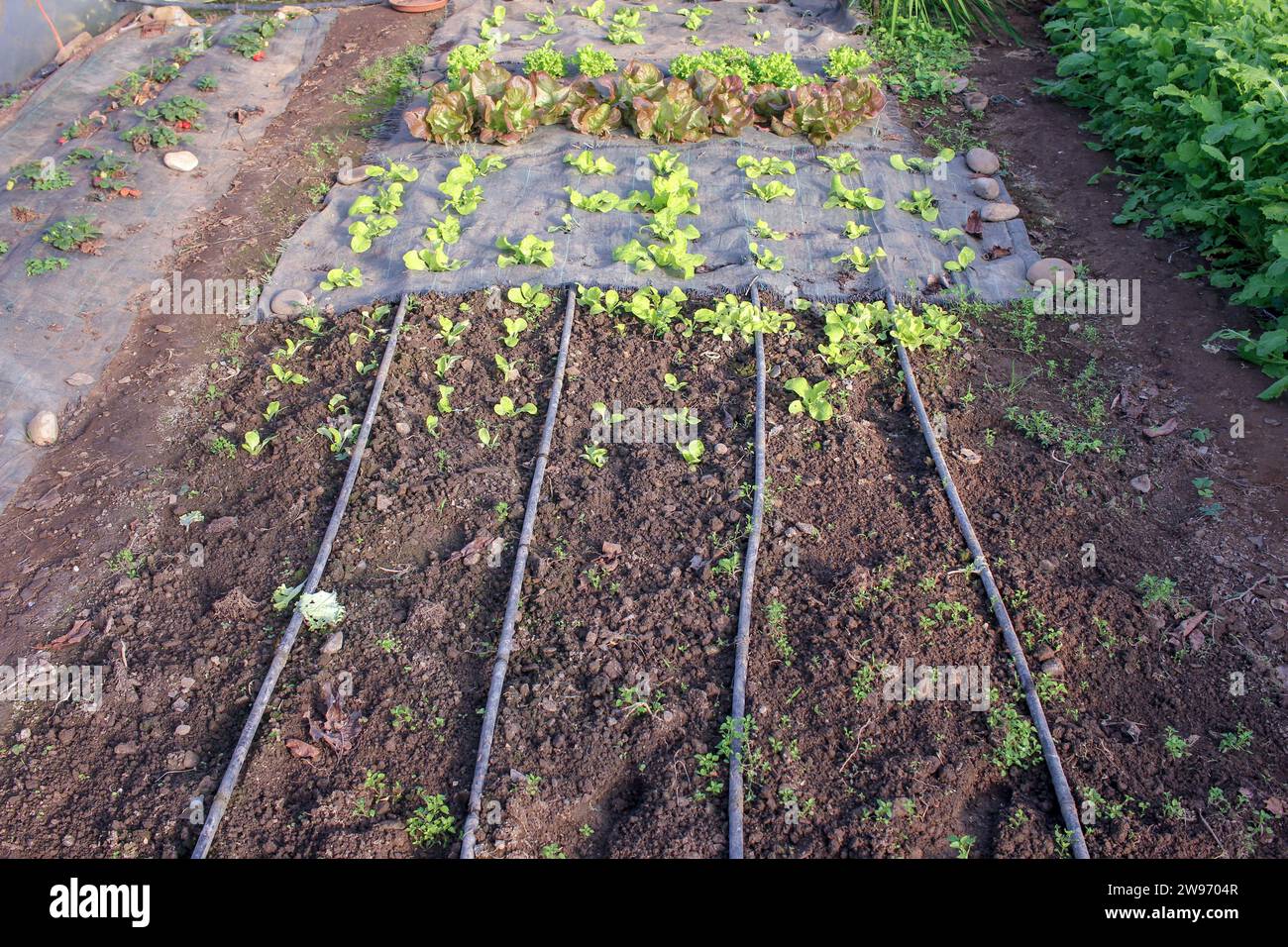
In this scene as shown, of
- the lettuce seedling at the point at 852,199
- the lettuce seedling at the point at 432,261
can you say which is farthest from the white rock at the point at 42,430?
the lettuce seedling at the point at 852,199

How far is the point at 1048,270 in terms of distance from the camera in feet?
18.8

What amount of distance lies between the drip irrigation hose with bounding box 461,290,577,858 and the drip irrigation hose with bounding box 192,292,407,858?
87 cm

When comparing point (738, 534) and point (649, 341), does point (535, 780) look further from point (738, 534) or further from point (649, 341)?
point (649, 341)

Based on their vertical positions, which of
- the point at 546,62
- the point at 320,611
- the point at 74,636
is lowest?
the point at 74,636

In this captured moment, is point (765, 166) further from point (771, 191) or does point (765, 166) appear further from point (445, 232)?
point (445, 232)

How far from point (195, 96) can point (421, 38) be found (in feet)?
7.02

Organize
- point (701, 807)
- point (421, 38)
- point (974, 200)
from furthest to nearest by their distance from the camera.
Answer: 1. point (421, 38)
2. point (974, 200)
3. point (701, 807)

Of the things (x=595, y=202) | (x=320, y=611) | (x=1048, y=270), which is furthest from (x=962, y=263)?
(x=320, y=611)

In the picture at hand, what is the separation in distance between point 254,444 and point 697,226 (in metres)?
3.10

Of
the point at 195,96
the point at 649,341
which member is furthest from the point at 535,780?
the point at 195,96

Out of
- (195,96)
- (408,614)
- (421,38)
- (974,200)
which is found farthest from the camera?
(421,38)

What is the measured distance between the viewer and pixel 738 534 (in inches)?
170

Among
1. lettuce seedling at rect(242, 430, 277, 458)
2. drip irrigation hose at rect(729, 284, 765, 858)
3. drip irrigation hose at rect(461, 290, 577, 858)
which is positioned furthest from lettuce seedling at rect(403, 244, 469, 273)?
drip irrigation hose at rect(729, 284, 765, 858)

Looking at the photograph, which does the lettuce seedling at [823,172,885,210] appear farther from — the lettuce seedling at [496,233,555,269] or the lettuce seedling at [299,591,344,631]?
the lettuce seedling at [299,591,344,631]
